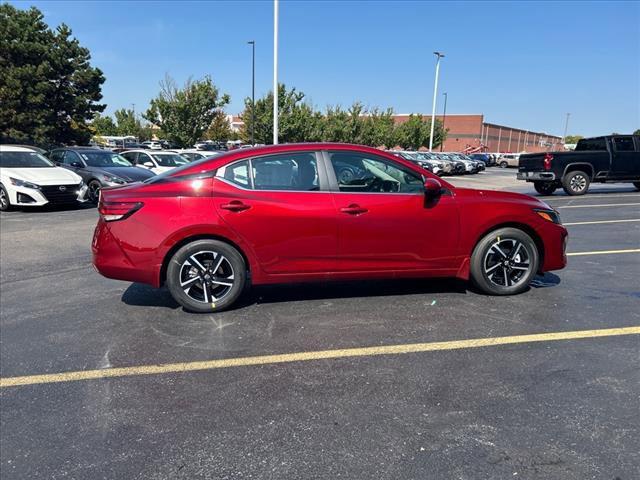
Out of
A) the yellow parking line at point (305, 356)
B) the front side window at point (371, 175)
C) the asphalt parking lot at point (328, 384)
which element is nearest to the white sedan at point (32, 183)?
the asphalt parking lot at point (328, 384)

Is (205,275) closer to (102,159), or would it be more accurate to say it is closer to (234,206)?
(234,206)

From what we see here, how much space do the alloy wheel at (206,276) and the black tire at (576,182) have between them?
566 inches

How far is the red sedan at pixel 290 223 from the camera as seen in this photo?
4395 millimetres

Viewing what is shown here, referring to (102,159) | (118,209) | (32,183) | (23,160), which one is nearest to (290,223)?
(118,209)

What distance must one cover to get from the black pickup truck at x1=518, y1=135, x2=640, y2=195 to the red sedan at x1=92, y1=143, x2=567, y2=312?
12.3 meters

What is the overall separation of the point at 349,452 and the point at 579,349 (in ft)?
7.24

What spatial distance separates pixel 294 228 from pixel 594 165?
1466 cm

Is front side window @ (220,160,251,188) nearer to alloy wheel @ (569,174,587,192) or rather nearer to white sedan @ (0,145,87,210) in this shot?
white sedan @ (0,145,87,210)

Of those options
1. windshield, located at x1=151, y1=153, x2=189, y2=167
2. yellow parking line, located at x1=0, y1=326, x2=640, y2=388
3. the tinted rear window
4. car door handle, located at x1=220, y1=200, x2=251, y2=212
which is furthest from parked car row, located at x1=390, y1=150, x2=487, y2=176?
yellow parking line, located at x1=0, y1=326, x2=640, y2=388

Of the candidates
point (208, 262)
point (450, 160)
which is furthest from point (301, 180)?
point (450, 160)

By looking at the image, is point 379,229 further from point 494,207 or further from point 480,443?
point 480,443

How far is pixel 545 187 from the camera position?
16.6m

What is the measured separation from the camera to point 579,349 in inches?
144

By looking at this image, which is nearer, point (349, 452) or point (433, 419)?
point (349, 452)
